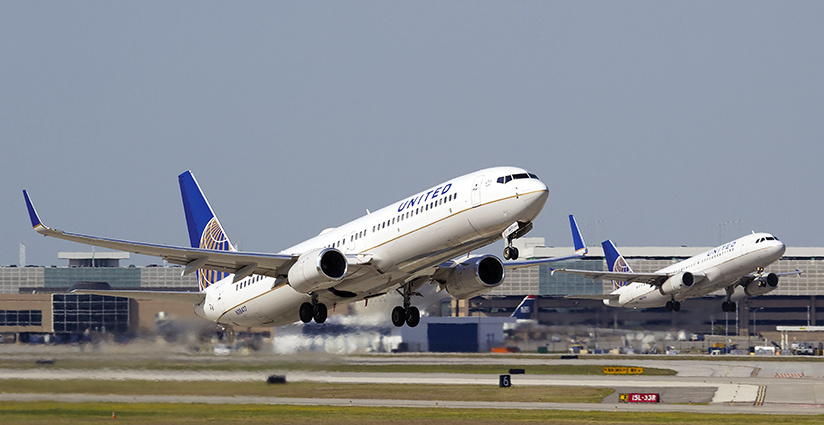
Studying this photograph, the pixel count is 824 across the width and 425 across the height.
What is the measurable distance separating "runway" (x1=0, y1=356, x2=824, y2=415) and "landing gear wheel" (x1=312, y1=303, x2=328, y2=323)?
4101 millimetres

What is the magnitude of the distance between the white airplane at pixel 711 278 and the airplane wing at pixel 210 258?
147 ft

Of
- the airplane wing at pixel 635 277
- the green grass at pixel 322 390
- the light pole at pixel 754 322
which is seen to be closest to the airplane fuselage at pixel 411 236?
the green grass at pixel 322 390

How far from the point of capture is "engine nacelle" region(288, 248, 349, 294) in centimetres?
3769

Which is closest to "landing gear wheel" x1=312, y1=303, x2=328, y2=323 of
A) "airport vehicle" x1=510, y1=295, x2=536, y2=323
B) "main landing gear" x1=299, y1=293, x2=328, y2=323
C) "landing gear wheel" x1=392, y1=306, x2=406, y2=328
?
"main landing gear" x1=299, y1=293, x2=328, y2=323

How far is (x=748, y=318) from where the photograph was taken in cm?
13912

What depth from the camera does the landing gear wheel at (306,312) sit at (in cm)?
4103

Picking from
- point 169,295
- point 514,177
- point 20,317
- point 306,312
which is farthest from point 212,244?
point 514,177

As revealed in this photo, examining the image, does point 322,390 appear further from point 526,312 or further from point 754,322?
point 754,322

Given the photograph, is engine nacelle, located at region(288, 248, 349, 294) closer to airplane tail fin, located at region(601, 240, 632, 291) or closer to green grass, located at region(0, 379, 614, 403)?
green grass, located at region(0, 379, 614, 403)

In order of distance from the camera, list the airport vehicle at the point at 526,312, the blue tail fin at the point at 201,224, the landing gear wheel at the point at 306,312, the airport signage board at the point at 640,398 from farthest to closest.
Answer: the airport vehicle at the point at 526,312 → the airport signage board at the point at 640,398 → the blue tail fin at the point at 201,224 → the landing gear wheel at the point at 306,312

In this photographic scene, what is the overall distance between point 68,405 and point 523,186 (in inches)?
702

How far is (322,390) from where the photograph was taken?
2404 inches

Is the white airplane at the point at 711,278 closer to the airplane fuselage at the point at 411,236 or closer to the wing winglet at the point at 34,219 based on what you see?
the airplane fuselage at the point at 411,236

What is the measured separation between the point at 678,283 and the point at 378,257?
49582 mm
